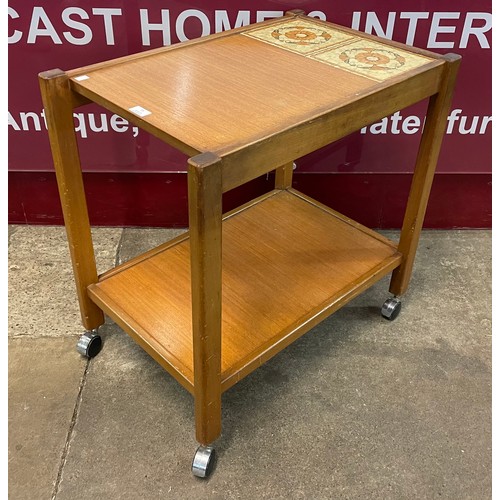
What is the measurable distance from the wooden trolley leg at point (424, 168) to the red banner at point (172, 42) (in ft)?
1.24

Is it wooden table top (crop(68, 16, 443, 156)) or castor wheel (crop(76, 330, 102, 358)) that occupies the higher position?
wooden table top (crop(68, 16, 443, 156))

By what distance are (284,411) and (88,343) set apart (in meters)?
0.52

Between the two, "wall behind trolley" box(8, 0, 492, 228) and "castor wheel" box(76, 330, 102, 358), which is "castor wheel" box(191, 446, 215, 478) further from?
"wall behind trolley" box(8, 0, 492, 228)

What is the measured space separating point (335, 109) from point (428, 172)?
A: 1.54ft

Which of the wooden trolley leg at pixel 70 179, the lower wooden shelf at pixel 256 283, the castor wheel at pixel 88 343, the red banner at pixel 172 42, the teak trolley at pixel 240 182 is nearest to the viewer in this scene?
the teak trolley at pixel 240 182

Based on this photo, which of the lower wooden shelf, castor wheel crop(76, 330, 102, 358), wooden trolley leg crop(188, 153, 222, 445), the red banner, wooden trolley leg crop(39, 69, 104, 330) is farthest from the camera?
the red banner

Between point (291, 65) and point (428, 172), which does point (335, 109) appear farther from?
point (428, 172)

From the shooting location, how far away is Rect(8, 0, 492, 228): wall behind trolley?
1.58 m

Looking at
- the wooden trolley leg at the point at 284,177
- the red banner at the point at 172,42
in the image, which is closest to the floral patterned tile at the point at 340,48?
the red banner at the point at 172,42

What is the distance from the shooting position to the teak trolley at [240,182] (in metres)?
0.99

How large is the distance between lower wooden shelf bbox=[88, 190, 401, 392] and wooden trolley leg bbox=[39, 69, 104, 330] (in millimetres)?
60

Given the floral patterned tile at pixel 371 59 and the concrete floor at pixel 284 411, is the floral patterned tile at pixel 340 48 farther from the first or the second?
the concrete floor at pixel 284 411

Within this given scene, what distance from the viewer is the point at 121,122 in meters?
1.72

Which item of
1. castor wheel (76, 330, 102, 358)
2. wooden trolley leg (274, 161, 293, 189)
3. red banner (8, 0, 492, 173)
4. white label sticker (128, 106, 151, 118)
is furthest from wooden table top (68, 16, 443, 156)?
castor wheel (76, 330, 102, 358)
